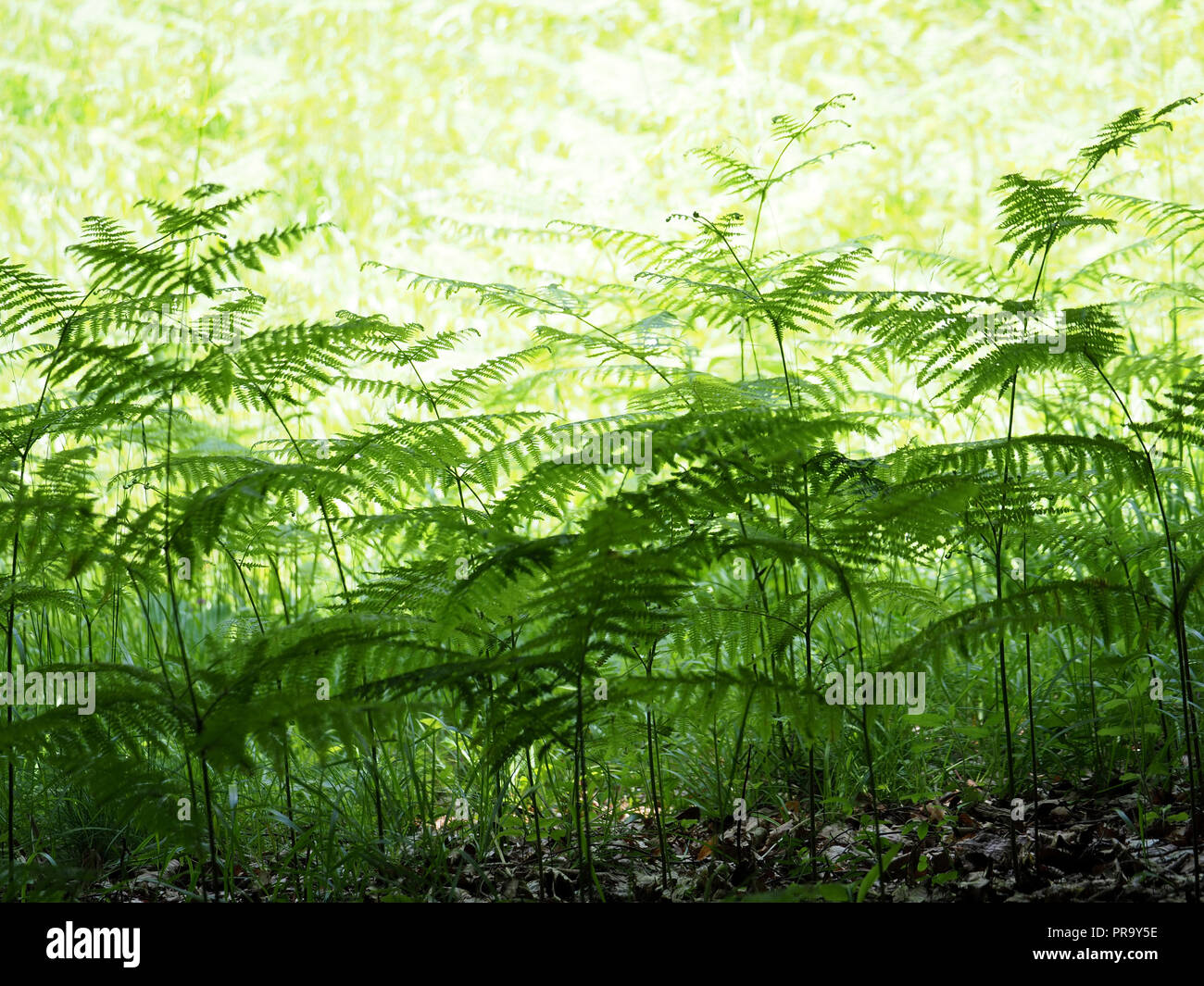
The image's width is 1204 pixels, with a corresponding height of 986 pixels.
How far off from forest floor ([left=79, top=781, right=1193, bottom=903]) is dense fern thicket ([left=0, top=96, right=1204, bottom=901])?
0.02m

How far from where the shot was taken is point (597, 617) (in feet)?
5.99

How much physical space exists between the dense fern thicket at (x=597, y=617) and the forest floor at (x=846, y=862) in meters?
0.02

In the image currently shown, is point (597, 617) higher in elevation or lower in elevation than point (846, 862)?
higher

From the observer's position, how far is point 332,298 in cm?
658

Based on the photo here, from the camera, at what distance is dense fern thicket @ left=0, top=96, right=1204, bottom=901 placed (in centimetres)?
187

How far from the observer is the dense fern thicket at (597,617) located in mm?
1869

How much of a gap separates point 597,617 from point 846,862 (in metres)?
0.99

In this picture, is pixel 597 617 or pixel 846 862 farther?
pixel 846 862

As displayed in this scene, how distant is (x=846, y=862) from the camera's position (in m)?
2.41

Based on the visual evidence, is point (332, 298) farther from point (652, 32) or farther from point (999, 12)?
point (999, 12)

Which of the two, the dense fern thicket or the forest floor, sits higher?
the dense fern thicket

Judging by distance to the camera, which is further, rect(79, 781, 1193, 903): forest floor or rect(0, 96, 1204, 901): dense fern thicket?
rect(79, 781, 1193, 903): forest floor

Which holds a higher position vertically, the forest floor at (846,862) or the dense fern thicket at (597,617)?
the dense fern thicket at (597,617)
